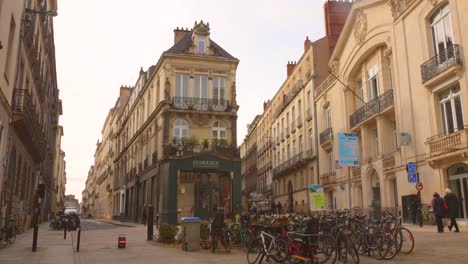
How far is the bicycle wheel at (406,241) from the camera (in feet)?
32.2

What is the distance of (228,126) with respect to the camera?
3148cm

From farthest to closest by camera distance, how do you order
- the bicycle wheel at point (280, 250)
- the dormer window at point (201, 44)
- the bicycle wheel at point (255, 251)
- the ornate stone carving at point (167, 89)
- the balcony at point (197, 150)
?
the dormer window at point (201, 44), the ornate stone carving at point (167, 89), the balcony at point (197, 150), the bicycle wheel at point (255, 251), the bicycle wheel at point (280, 250)

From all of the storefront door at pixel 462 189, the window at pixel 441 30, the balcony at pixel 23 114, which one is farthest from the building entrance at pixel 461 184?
the balcony at pixel 23 114

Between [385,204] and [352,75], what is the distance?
31.7 feet

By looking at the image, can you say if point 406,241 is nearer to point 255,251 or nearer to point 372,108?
point 255,251

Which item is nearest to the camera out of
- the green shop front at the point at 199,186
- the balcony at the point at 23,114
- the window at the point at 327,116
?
the balcony at the point at 23,114

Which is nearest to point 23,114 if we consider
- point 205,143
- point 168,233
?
point 168,233

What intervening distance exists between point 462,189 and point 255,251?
12191 millimetres

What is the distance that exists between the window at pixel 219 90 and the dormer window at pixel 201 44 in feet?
7.86

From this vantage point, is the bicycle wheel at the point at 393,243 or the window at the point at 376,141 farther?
the window at the point at 376,141

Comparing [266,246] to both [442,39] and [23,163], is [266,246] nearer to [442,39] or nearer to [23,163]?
[442,39]

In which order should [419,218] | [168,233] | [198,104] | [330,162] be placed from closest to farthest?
[168,233]
[419,218]
[198,104]
[330,162]

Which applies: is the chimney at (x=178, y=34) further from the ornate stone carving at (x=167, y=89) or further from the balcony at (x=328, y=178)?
the balcony at (x=328, y=178)

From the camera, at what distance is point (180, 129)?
30.8 meters
